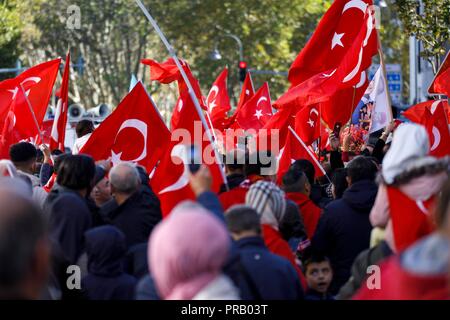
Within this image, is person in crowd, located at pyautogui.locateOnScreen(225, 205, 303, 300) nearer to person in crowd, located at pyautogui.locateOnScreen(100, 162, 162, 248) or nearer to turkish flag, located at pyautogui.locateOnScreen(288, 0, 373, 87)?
person in crowd, located at pyautogui.locateOnScreen(100, 162, 162, 248)

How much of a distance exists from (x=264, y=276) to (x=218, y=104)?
13.1 meters

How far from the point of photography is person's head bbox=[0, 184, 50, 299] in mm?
3201

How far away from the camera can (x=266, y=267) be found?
218 inches

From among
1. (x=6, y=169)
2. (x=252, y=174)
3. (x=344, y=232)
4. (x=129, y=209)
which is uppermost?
(x=6, y=169)

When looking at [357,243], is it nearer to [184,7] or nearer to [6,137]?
[6,137]

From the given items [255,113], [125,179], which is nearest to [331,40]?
[255,113]

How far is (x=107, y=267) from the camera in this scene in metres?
6.34

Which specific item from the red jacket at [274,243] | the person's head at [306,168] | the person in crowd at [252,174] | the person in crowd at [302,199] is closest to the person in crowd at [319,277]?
the red jacket at [274,243]

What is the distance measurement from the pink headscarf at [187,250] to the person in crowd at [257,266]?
4.37ft

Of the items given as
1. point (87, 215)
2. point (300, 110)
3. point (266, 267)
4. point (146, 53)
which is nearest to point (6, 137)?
point (300, 110)

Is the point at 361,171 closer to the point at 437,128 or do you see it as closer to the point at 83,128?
the point at 437,128

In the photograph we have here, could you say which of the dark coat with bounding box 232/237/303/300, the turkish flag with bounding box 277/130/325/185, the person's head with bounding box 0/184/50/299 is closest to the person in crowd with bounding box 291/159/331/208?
the turkish flag with bounding box 277/130/325/185
